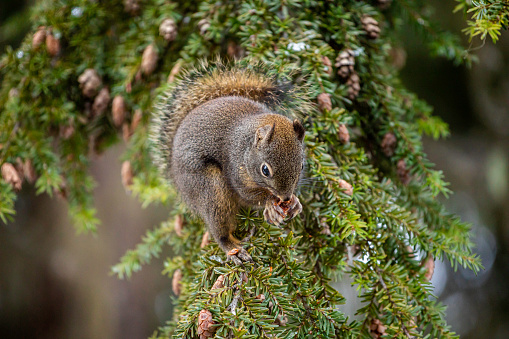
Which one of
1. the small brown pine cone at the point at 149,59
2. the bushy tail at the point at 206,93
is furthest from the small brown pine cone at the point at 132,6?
the bushy tail at the point at 206,93

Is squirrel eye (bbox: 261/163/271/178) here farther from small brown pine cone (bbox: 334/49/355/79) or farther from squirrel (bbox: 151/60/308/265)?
small brown pine cone (bbox: 334/49/355/79)

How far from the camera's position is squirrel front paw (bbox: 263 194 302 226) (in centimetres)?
76

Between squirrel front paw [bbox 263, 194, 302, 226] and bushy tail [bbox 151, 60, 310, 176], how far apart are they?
0.23 meters

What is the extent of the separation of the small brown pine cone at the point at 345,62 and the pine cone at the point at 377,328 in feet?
1.65

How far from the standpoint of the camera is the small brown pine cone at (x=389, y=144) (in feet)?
2.96

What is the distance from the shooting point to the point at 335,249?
78cm

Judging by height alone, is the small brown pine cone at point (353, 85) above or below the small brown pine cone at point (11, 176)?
above

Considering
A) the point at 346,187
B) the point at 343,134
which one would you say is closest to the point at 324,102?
the point at 343,134

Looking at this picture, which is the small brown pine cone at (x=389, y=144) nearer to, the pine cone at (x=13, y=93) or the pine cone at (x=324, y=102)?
the pine cone at (x=324, y=102)

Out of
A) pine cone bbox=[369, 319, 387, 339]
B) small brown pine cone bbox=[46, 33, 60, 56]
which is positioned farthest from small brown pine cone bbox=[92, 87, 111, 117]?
pine cone bbox=[369, 319, 387, 339]

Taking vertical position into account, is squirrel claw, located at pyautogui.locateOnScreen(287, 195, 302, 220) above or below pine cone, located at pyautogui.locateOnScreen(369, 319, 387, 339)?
above

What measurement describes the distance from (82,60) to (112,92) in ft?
0.40

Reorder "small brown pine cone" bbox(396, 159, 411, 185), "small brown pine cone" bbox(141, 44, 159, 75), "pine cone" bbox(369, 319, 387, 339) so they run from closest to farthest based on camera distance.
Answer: "pine cone" bbox(369, 319, 387, 339) → "small brown pine cone" bbox(396, 159, 411, 185) → "small brown pine cone" bbox(141, 44, 159, 75)

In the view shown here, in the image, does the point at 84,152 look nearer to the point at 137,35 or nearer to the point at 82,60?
the point at 82,60
